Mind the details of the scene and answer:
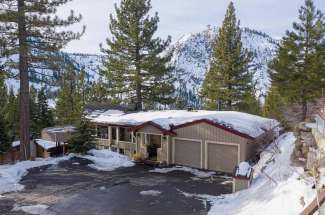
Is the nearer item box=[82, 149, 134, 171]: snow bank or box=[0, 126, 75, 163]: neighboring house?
box=[82, 149, 134, 171]: snow bank

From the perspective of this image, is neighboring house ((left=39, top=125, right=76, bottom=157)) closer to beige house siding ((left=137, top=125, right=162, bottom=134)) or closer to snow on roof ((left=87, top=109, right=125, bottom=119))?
snow on roof ((left=87, top=109, right=125, bottom=119))

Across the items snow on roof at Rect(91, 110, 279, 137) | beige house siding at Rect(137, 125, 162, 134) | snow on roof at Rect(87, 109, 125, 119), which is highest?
snow on roof at Rect(87, 109, 125, 119)

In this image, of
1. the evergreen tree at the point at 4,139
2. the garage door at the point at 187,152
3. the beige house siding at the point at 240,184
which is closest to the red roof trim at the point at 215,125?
the garage door at the point at 187,152

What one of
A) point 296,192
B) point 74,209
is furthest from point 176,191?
point 296,192

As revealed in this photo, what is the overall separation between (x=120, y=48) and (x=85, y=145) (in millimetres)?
12650

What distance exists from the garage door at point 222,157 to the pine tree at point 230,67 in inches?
485

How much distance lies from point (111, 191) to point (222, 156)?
7197 mm

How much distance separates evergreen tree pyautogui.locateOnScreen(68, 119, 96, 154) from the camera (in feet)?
67.3

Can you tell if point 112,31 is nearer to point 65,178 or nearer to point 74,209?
point 65,178

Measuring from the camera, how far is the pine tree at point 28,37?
56.4 feet

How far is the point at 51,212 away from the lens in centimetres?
1098

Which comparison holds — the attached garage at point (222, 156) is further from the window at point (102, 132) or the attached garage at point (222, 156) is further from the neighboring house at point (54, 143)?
the neighboring house at point (54, 143)

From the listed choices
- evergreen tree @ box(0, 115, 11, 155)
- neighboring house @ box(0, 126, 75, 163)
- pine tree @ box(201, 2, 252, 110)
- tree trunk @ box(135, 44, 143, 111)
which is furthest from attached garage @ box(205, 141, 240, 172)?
evergreen tree @ box(0, 115, 11, 155)

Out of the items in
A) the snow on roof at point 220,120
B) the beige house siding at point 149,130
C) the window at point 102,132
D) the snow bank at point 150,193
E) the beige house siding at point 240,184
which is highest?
the snow on roof at point 220,120
